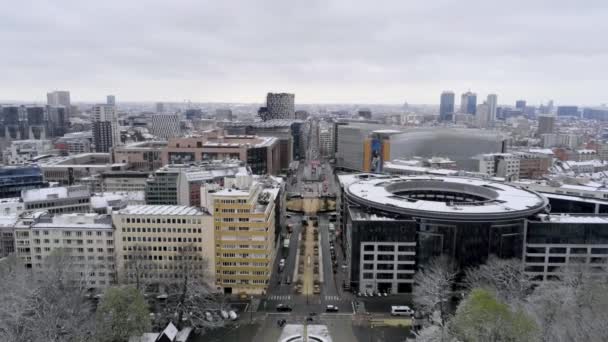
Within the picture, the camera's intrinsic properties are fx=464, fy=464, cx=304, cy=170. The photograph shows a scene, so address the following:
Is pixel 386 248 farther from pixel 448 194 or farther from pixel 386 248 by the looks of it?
pixel 448 194

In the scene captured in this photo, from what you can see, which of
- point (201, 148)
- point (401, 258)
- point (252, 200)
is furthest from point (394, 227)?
point (201, 148)

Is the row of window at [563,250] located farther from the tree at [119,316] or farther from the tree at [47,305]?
the tree at [47,305]

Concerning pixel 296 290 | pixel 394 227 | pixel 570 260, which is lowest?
pixel 296 290

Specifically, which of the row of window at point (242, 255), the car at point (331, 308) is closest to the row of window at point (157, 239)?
the row of window at point (242, 255)

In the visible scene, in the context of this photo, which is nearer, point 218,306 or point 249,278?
point 218,306

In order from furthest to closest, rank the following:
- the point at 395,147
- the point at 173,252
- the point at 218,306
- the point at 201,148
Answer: the point at 395,147 → the point at 201,148 → the point at 173,252 → the point at 218,306

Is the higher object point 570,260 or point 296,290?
point 570,260

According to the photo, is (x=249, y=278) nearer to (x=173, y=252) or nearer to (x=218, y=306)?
(x=218, y=306)

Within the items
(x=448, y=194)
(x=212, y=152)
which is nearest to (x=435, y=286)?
(x=448, y=194)

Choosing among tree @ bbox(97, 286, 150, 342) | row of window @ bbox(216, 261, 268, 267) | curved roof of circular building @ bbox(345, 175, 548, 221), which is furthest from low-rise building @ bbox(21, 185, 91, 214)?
curved roof of circular building @ bbox(345, 175, 548, 221)
